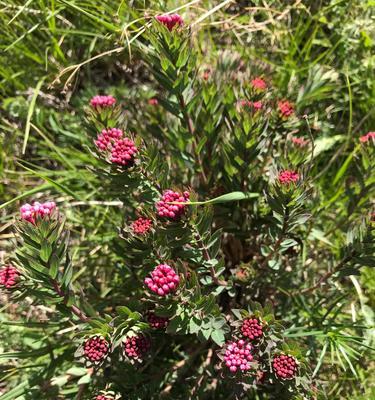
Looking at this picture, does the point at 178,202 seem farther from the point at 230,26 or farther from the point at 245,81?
the point at 230,26

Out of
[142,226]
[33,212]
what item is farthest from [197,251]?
[33,212]

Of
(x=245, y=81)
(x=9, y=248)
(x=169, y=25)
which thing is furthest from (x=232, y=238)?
(x=9, y=248)

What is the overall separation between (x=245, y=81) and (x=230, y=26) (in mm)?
871

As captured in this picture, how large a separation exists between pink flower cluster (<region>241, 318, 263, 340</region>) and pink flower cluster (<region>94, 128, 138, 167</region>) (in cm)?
82

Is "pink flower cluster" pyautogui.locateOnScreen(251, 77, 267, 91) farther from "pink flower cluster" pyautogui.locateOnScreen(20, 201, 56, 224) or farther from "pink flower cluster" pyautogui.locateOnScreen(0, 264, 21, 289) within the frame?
"pink flower cluster" pyautogui.locateOnScreen(0, 264, 21, 289)

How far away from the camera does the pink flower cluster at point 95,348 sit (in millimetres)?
1833

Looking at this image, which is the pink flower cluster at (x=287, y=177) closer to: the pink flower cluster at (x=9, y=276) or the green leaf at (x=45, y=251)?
the green leaf at (x=45, y=251)

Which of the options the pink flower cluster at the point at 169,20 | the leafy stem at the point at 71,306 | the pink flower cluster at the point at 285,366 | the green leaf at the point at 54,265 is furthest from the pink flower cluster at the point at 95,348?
the pink flower cluster at the point at 169,20

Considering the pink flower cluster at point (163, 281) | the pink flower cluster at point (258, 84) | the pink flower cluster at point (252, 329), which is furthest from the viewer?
the pink flower cluster at point (258, 84)

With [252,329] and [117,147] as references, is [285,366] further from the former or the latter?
[117,147]

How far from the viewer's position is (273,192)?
1.99 meters

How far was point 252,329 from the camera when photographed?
6.02 ft

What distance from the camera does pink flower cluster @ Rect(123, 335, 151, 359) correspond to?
1901mm

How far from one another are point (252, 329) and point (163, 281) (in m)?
0.42
